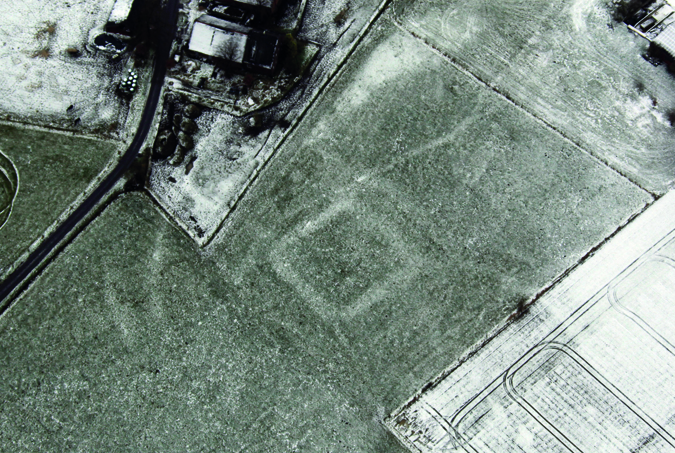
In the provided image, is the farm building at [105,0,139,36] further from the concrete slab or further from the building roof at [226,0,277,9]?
the concrete slab

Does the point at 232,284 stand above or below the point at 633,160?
below

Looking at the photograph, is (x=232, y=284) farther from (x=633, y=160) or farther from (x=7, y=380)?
(x=633, y=160)

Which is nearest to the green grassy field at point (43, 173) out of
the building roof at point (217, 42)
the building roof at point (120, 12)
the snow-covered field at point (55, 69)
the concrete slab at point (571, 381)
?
the snow-covered field at point (55, 69)

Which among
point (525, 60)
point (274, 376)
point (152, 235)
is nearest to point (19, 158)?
point (152, 235)

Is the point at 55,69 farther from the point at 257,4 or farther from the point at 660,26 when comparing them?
the point at 660,26

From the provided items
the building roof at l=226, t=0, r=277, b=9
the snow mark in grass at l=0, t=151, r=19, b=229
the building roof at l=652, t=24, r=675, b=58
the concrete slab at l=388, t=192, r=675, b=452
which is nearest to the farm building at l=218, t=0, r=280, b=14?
the building roof at l=226, t=0, r=277, b=9

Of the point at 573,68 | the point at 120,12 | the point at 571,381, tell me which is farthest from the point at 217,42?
the point at 571,381
